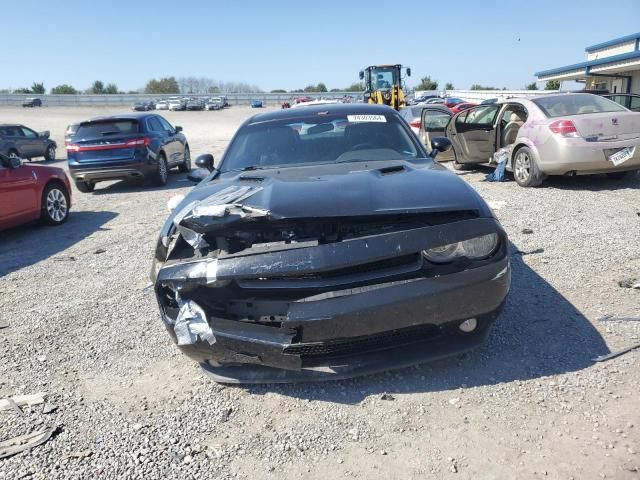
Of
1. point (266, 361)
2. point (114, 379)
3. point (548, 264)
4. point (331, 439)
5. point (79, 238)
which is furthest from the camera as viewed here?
point (79, 238)

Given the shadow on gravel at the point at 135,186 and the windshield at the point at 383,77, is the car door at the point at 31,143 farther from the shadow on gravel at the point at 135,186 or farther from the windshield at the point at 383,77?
the windshield at the point at 383,77

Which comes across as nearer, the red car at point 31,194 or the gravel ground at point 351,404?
the gravel ground at point 351,404

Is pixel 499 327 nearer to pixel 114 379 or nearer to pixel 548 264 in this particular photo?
pixel 548 264

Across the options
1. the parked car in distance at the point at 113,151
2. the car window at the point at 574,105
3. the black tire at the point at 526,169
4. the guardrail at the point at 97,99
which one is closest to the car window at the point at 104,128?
the parked car in distance at the point at 113,151

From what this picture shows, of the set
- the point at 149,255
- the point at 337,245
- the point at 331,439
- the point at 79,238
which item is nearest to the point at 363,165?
the point at 337,245

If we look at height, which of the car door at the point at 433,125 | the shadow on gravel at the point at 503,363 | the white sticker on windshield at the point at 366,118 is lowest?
the shadow on gravel at the point at 503,363

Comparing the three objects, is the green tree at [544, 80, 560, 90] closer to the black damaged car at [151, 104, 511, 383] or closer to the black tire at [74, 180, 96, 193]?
the black tire at [74, 180, 96, 193]

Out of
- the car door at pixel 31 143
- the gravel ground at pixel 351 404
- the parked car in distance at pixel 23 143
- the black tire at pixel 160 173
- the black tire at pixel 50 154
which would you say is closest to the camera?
the gravel ground at pixel 351 404

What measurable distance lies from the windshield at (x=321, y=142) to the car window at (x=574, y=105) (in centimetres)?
482

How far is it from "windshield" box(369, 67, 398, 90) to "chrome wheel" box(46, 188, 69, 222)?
2249 cm

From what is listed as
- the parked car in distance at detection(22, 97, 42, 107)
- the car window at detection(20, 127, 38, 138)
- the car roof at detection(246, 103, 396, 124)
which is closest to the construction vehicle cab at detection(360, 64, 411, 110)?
the car window at detection(20, 127, 38, 138)

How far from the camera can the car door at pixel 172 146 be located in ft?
42.6

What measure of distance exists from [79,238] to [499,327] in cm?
624

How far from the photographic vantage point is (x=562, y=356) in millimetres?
3215
